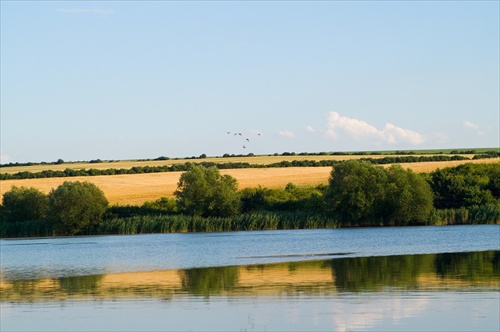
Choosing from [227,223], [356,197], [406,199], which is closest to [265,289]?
[406,199]

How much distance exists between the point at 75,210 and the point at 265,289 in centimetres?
6176

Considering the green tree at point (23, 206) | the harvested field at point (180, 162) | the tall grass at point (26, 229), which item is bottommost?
the tall grass at point (26, 229)

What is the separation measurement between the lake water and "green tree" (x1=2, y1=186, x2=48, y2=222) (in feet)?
137

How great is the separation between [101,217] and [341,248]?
4318 centimetres

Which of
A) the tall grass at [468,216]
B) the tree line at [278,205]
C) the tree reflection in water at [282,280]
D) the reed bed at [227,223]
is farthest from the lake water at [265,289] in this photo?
the tree line at [278,205]

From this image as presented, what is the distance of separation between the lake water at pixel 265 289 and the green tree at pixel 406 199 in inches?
1042

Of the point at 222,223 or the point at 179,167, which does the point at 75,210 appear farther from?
the point at 179,167

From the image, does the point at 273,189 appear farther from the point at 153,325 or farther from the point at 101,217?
the point at 153,325

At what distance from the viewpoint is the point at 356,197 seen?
82.9 metres

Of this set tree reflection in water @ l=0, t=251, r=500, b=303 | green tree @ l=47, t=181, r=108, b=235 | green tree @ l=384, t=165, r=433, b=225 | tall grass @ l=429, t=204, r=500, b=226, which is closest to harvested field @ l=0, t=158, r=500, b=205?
green tree @ l=47, t=181, r=108, b=235

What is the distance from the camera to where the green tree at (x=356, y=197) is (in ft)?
274

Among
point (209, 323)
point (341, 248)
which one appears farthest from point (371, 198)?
point (209, 323)

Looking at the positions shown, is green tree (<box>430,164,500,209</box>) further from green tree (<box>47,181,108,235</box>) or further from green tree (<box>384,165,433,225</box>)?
green tree (<box>47,181,108,235</box>)

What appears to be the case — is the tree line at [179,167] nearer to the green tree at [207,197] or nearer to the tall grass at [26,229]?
the green tree at [207,197]
